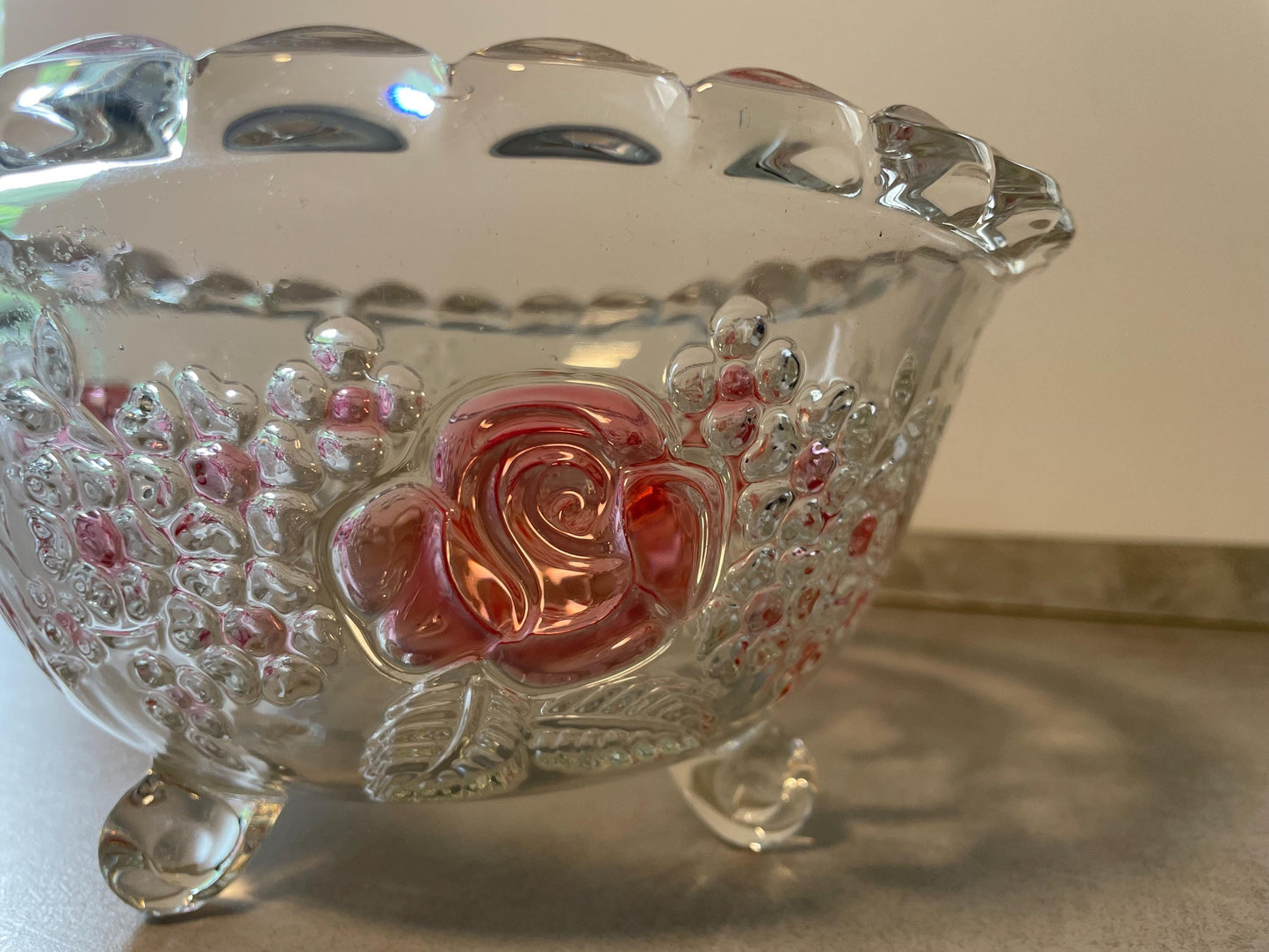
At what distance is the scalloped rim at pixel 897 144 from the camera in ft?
0.81

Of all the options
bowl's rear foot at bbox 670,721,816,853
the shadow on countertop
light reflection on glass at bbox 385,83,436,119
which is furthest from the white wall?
light reflection on glass at bbox 385,83,436,119

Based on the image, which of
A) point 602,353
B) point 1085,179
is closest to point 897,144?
point 602,353

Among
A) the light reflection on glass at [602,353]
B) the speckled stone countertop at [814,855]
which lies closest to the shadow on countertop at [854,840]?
the speckled stone countertop at [814,855]

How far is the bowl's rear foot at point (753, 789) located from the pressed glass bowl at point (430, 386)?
73mm

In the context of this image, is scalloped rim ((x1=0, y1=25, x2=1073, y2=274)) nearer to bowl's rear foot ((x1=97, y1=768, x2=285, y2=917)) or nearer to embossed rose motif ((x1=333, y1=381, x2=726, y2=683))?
embossed rose motif ((x1=333, y1=381, x2=726, y2=683))

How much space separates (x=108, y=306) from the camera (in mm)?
254

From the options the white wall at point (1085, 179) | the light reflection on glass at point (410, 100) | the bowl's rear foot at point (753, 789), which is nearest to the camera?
the light reflection on glass at point (410, 100)

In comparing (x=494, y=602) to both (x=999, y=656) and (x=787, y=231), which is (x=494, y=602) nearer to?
(x=787, y=231)

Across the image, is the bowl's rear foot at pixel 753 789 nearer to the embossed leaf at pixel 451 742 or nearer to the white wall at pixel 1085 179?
the embossed leaf at pixel 451 742

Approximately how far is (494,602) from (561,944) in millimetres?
112

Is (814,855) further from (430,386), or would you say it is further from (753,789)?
(430,386)

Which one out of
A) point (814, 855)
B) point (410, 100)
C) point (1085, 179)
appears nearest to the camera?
point (410, 100)

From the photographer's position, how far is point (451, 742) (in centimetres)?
29

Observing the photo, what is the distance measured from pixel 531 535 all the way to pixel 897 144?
0.14m
